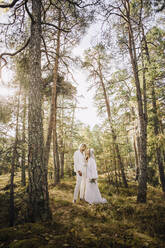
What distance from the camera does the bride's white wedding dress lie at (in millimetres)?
6027

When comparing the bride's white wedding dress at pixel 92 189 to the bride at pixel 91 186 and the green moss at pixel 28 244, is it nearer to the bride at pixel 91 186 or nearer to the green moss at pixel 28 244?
the bride at pixel 91 186

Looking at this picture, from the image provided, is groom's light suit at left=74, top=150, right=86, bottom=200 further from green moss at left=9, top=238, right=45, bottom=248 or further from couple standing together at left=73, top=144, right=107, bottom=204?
green moss at left=9, top=238, right=45, bottom=248

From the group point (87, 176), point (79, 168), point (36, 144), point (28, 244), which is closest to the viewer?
point (28, 244)

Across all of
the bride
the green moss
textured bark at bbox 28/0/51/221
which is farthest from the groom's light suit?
the green moss

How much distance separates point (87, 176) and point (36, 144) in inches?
142

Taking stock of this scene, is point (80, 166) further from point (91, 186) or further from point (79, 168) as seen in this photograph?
point (91, 186)

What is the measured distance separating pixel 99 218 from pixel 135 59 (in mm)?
7339

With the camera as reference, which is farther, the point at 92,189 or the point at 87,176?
the point at 87,176

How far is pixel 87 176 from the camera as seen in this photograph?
21.0 feet

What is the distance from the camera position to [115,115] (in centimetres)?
1106

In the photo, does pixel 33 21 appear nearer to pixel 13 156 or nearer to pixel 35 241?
pixel 13 156

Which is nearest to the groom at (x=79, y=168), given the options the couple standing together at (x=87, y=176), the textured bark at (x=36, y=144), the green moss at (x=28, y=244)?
the couple standing together at (x=87, y=176)

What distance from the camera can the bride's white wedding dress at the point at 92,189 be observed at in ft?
19.8

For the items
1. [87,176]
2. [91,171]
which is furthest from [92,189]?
[91,171]
